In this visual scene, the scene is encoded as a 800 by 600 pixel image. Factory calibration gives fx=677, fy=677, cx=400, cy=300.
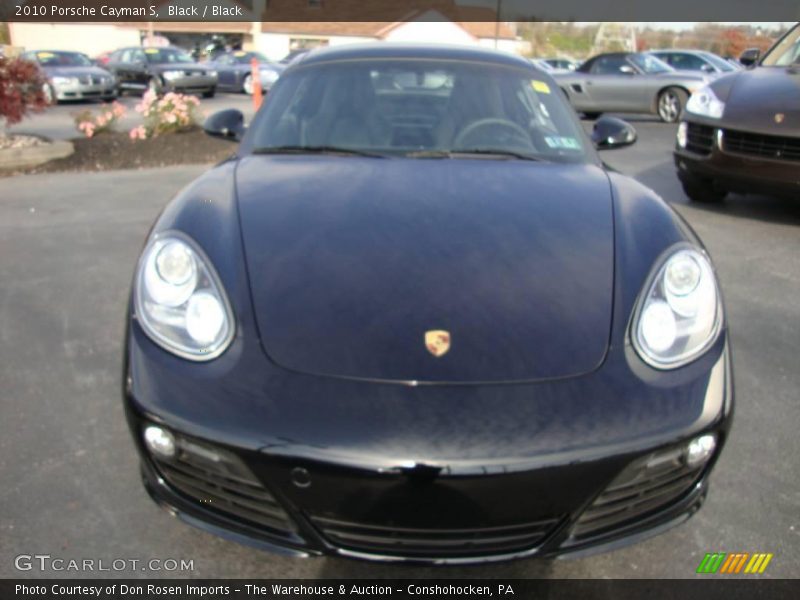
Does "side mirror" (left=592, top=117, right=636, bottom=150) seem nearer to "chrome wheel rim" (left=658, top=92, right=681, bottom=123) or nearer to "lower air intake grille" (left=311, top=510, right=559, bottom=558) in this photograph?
"lower air intake grille" (left=311, top=510, right=559, bottom=558)

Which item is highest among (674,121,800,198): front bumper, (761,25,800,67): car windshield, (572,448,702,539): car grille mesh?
(761,25,800,67): car windshield

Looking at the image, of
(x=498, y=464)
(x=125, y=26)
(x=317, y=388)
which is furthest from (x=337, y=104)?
(x=125, y=26)

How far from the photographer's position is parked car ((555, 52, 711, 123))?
1219 cm

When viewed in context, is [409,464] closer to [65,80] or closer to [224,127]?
[224,127]

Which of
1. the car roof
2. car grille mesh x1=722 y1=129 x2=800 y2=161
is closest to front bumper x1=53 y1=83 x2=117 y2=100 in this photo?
the car roof

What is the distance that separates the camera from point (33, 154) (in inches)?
301

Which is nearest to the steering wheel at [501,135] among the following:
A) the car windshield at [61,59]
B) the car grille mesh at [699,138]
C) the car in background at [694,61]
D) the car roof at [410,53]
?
the car roof at [410,53]

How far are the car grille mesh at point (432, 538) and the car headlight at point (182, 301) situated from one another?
53 centimetres

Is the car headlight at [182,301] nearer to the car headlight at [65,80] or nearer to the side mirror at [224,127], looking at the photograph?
the side mirror at [224,127]

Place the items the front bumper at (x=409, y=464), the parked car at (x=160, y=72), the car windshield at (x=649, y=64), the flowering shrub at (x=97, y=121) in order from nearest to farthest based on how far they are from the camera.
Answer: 1. the front bumper at (x=409, y=464)
2. the flowering shrub at (x=97, y=121)
3. the car windshield at (x=649, y=64)
4. the parked car at (x=160, y=72)

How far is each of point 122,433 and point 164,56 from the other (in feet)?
60.6

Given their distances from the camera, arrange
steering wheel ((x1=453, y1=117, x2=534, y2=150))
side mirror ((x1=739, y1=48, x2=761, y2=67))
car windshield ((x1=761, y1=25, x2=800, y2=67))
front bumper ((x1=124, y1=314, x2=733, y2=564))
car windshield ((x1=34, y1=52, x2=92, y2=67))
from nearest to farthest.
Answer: front bumper ((x1=124, y1=314, x2=733, y2=564)), steering wheel ((x1=453, y1=117, x2=534, y2=150)), car windshield ((x1=761, y1=25, x2=800, y2=67)), side mirror ((x1=739, y1=48, x2=761, y2=67)), car windshield ((x1=34, y1=52, x2=92, y2=67))

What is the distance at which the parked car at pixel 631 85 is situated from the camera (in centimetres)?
1219

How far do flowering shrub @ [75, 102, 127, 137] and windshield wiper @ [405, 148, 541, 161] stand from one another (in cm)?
756
